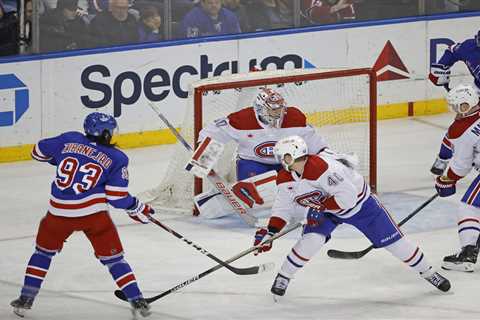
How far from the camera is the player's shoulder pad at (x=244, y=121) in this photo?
28.5 feet

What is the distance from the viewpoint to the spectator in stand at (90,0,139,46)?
35.0ft

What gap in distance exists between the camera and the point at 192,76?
11148 millimetres

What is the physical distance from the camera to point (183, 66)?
36.4 ft

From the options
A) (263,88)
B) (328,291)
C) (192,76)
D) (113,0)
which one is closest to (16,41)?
(113,0)

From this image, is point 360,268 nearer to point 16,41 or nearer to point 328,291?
point 328,291

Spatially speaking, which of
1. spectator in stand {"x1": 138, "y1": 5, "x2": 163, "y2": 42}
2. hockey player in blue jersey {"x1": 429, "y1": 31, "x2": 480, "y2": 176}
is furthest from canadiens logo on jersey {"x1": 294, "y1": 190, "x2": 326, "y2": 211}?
spectator in stand {"x1": 138, "y1": 5, "x2": 163, "y2": 42}

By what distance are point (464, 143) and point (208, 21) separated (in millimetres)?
3890

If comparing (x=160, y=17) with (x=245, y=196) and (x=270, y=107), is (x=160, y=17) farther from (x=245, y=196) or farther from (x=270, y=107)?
(x=270, y=107)

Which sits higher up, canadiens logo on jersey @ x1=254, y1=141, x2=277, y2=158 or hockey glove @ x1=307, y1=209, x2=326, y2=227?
canadiens logo on jersey @ x1=254, y1=141, x2=277, y2=158

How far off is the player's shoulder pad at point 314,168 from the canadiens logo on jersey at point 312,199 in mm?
85

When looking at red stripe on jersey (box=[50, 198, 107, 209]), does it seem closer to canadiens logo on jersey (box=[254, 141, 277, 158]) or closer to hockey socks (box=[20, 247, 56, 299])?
hockey socks (box=[20, 247, 56, 299])

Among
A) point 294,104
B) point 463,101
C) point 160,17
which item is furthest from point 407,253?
point 160,17

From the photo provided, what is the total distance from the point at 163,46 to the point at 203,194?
7.37 ft

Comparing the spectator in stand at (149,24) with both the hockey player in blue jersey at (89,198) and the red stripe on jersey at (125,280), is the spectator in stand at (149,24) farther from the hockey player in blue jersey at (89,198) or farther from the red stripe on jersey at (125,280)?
the red stripe on jersey at (125,280)
